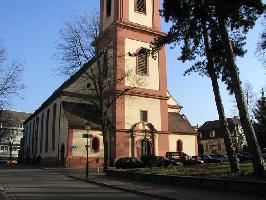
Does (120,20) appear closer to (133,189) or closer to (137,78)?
(137,78)

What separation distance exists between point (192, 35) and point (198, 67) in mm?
1930

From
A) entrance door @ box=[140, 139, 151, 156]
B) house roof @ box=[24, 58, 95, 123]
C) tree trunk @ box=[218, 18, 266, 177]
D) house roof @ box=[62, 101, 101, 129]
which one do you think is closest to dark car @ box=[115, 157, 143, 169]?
entrance door @ box=[140, 139, 151, 156]

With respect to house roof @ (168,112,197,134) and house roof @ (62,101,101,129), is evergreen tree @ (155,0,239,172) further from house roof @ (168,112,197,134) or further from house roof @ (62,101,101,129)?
house roof @ (168,112,197,134)

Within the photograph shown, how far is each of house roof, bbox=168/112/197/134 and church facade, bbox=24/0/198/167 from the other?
0.46 metres

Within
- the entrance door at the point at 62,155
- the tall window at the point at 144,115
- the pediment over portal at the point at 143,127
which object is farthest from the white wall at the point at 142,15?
the entrance door at the point at 62,155

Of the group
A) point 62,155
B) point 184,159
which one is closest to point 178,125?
point 184,159

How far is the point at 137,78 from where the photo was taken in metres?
47.1

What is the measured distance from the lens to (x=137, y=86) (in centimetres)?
4731

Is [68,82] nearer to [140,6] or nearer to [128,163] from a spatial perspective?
[140,6]

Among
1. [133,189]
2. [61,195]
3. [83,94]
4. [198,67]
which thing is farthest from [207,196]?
[83,94]

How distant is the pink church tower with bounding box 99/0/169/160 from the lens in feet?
150

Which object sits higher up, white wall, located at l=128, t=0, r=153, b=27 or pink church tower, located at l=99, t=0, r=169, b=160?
white wall, located at l=128, t=0, r=153, b=27

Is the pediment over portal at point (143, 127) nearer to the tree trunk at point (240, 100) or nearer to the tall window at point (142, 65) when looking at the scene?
the tall window at point (142, 65)

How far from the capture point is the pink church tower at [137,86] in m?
45.8
